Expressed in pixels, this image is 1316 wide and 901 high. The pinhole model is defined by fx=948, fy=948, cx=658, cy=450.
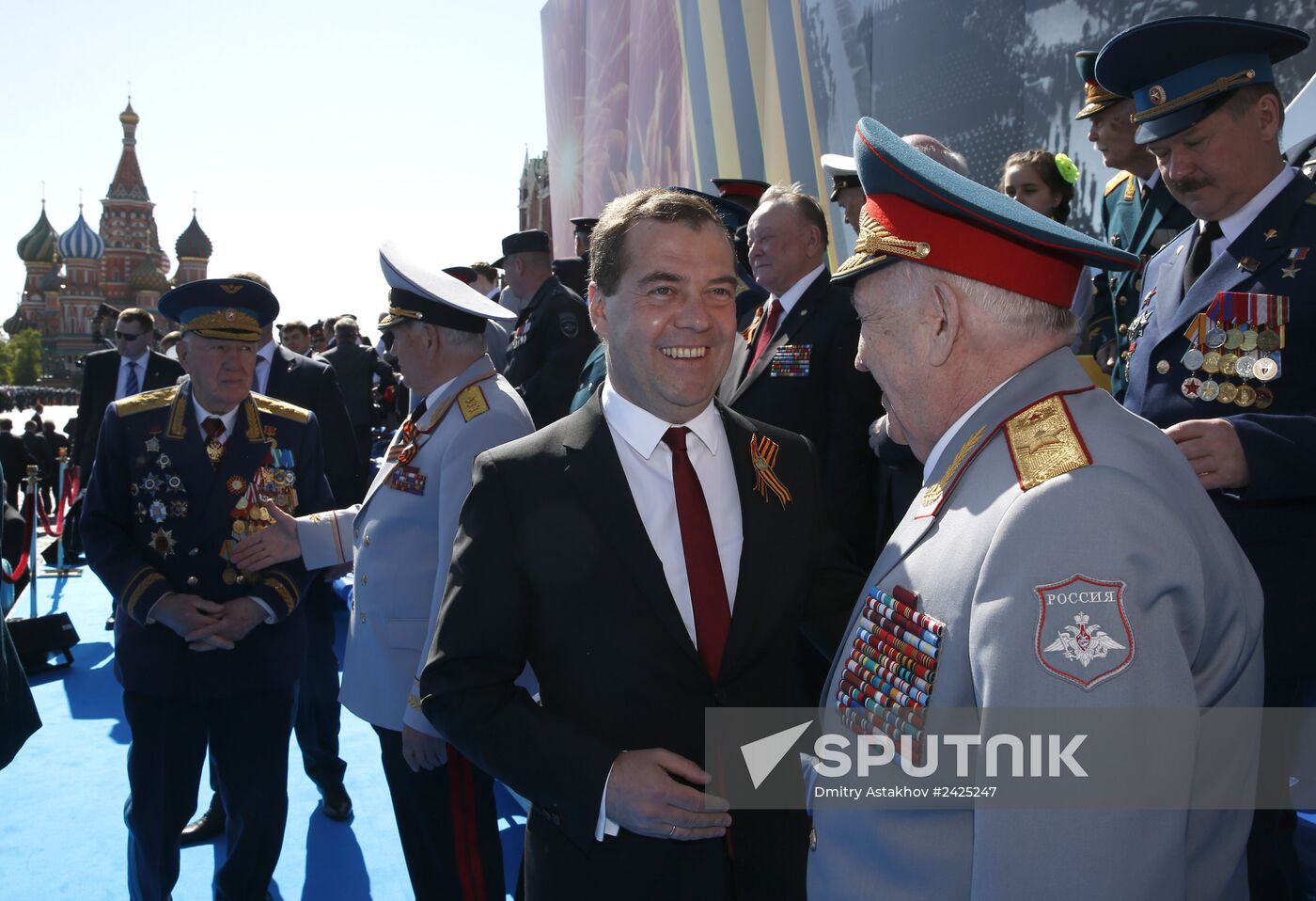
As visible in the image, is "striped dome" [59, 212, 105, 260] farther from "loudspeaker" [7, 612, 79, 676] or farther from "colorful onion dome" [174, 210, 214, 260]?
"loudspeaker" [7, 612, 79, 676]

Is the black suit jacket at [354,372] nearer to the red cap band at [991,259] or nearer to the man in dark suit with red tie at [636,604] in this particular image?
the man in dark suit with red tie at [636,604]

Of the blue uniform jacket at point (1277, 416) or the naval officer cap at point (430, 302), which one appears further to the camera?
the naval officer cap at point (430, 302)

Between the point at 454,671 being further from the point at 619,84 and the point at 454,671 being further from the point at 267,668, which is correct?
the point at 619,84

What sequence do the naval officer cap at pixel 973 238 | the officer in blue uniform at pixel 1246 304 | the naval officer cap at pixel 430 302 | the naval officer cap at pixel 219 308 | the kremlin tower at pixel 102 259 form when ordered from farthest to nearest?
the kremlin tower at pixel 102 259, the naval officer cap at pixel 219 308, the naval officer cap at pixel 430 302, the officer in blue uniform at pixel 1246 304, the naval officer cap at pixel 973 238

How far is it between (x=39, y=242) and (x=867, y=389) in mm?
99591

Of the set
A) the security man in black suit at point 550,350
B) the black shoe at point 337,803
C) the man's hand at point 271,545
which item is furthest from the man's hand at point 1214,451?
the security man in black suit at point 550,350

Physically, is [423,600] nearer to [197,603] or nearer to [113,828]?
[197,603]

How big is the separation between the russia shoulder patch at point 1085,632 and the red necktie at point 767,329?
2.91 meters

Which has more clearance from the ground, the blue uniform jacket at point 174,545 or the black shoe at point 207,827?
the blue uniform jacket at point 174,545

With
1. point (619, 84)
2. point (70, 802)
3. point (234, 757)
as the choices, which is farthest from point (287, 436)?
point (619, 84)

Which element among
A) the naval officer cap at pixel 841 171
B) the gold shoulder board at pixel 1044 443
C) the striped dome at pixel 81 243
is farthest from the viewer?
the striped dome at pixel 81 243

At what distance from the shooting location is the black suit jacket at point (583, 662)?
66.9 inches

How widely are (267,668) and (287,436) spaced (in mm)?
834

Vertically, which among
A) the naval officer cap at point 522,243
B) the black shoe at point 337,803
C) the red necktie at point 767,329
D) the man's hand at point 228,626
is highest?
the naval officer cap at point 522,243
